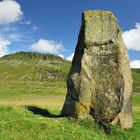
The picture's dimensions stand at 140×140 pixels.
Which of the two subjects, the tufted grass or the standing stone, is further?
the standing stone

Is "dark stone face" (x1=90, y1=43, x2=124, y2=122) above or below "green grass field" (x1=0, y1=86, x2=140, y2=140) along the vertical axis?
above

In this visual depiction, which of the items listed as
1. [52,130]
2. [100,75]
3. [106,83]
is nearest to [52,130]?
[52,130]

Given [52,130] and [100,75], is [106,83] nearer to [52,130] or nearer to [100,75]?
[100,75]

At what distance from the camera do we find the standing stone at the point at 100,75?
61.8 ft

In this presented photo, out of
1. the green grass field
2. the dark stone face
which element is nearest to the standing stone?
the dark stone face

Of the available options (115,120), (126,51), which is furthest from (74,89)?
(126,51)

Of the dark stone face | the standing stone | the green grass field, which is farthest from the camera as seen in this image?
the standing stone

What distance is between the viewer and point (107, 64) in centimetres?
1942

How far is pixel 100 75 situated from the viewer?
760 inches

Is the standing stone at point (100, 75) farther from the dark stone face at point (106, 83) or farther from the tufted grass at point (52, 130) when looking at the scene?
the tufted grass at point (52, 130)

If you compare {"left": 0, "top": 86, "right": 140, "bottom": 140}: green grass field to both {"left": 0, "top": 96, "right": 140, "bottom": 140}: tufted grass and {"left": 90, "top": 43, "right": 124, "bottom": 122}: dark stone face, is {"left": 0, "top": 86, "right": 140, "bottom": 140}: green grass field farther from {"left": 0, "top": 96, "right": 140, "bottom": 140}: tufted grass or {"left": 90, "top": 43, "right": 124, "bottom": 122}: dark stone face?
{"left": 90, "top": 43, "right": 124, "bottom": 122}: dark stone face

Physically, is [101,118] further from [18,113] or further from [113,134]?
[18,113]

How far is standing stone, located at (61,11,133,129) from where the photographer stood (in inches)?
741

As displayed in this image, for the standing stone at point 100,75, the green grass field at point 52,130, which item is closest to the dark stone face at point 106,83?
the standing stone at point 100,75
